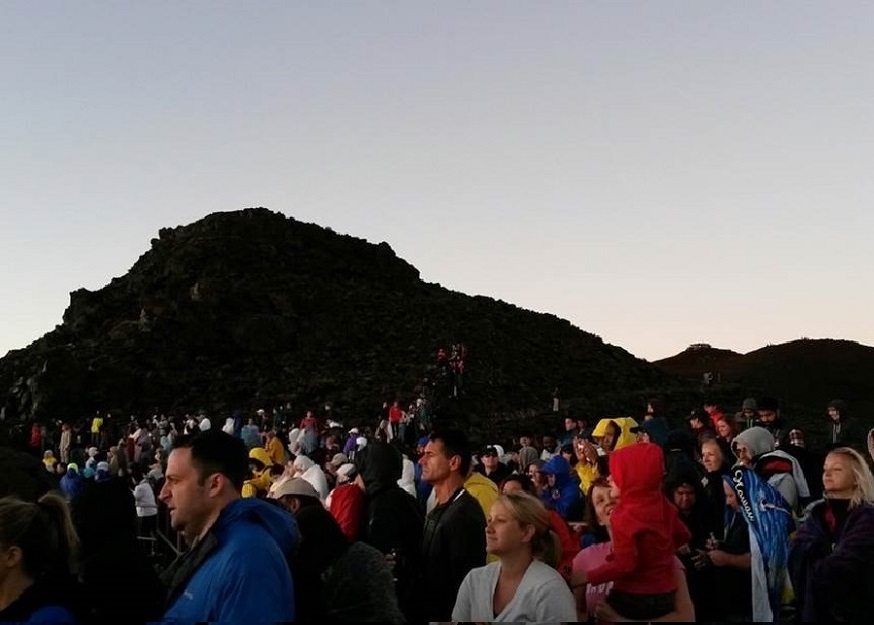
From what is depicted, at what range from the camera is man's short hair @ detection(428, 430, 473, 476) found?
6098 millimetres

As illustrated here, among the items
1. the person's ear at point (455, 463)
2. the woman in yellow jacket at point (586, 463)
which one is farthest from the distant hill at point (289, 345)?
the person's ear at point (455, 463)

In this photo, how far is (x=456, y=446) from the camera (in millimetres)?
6156

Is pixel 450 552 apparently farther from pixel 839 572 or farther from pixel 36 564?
pixel 36 564

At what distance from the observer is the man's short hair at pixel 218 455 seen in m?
3.83

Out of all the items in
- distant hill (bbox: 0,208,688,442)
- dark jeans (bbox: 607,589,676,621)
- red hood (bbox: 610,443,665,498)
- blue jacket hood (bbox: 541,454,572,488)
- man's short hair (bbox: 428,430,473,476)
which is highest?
distant hill (bbox: 0,208,688,442)

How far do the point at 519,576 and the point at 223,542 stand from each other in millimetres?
1577

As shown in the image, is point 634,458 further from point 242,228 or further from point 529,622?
point 242,228

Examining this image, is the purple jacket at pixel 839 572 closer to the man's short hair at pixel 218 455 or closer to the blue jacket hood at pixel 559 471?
the man's short hair at pixel 218 455

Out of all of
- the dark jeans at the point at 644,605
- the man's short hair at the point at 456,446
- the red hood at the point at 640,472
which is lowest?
the dark jeans at the point at 644,605

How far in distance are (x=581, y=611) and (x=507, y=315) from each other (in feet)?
209

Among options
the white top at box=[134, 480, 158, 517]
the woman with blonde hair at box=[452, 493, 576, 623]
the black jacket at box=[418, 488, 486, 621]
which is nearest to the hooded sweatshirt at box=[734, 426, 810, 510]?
the black jacket at box=[418, 488, 486, 621]

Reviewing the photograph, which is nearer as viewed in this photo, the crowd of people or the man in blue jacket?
the man in blue jacket

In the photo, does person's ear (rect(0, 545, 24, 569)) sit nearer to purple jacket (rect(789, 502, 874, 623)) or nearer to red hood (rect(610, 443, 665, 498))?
red hood (rect(610, 443, 665, 498))

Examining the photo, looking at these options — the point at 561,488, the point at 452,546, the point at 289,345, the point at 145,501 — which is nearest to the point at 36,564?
the point at 452,546
